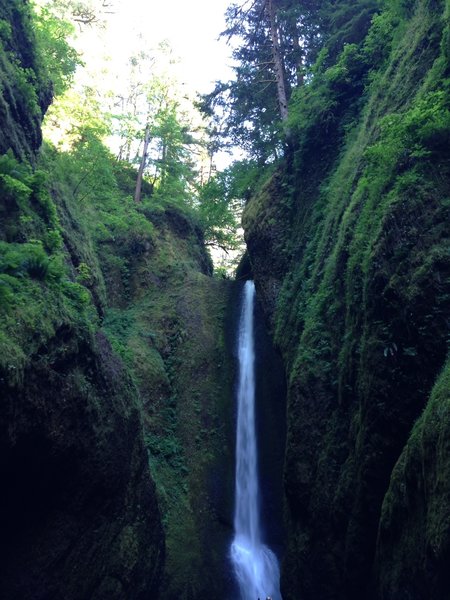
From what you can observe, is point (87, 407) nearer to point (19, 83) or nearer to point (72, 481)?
Result: point (72, 481)

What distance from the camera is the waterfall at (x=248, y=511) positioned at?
1326cm

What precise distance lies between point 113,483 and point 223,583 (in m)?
5.59

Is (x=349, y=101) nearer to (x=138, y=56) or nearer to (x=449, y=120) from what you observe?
(x=449, y=120)

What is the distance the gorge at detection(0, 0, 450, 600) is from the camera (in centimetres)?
740

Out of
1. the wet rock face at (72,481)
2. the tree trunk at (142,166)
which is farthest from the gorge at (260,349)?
the tree trunk at (142,166)

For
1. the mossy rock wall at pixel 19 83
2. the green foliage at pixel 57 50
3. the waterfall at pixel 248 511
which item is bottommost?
the waterfall at pixel 248 511

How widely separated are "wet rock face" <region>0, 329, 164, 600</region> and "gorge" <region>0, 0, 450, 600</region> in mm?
47

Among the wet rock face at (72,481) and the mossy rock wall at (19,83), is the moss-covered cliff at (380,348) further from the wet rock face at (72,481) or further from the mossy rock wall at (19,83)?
the mossy rock wall at (19,83)

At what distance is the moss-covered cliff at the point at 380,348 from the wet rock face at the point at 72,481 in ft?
13.0

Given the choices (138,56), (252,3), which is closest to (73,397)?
(252,3)

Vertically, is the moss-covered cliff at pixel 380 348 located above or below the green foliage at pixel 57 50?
below

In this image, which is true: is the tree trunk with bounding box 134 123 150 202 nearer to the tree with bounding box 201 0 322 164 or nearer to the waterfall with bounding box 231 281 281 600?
the tree with bounding box 201 0 322 164

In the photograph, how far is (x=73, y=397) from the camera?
333 inches

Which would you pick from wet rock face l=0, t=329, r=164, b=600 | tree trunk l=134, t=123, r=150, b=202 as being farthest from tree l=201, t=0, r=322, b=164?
wet rock face l=0, t=329, r=164, b=600
